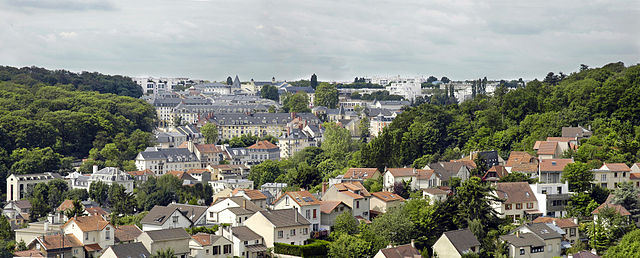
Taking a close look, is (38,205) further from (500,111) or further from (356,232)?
(500,111)

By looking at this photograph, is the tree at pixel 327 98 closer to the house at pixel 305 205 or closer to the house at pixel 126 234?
the house at pixel 305 205

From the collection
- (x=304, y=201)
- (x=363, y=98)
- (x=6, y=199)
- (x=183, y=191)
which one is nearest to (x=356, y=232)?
(x=304, y=201)

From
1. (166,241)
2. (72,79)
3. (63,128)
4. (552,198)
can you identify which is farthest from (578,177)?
(72,79)

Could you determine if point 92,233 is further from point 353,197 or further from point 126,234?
point 353,197

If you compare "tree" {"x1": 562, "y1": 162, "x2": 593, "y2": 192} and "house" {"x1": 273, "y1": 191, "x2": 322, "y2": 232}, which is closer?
"house" {"x1": 273, "y1": 191, "x2": 322, "y2": 232}

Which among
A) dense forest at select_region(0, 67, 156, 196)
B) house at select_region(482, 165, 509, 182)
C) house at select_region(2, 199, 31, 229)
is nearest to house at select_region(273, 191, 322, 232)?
house at select_region(482, 165, 509, 182)

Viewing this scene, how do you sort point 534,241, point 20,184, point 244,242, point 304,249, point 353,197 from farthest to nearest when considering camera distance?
point 20,184 → point 353,197 → point 534,241 → point 304,249 → point 244,242

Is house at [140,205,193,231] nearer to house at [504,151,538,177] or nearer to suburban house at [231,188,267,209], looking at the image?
suburban house at [231,188,267,209]
